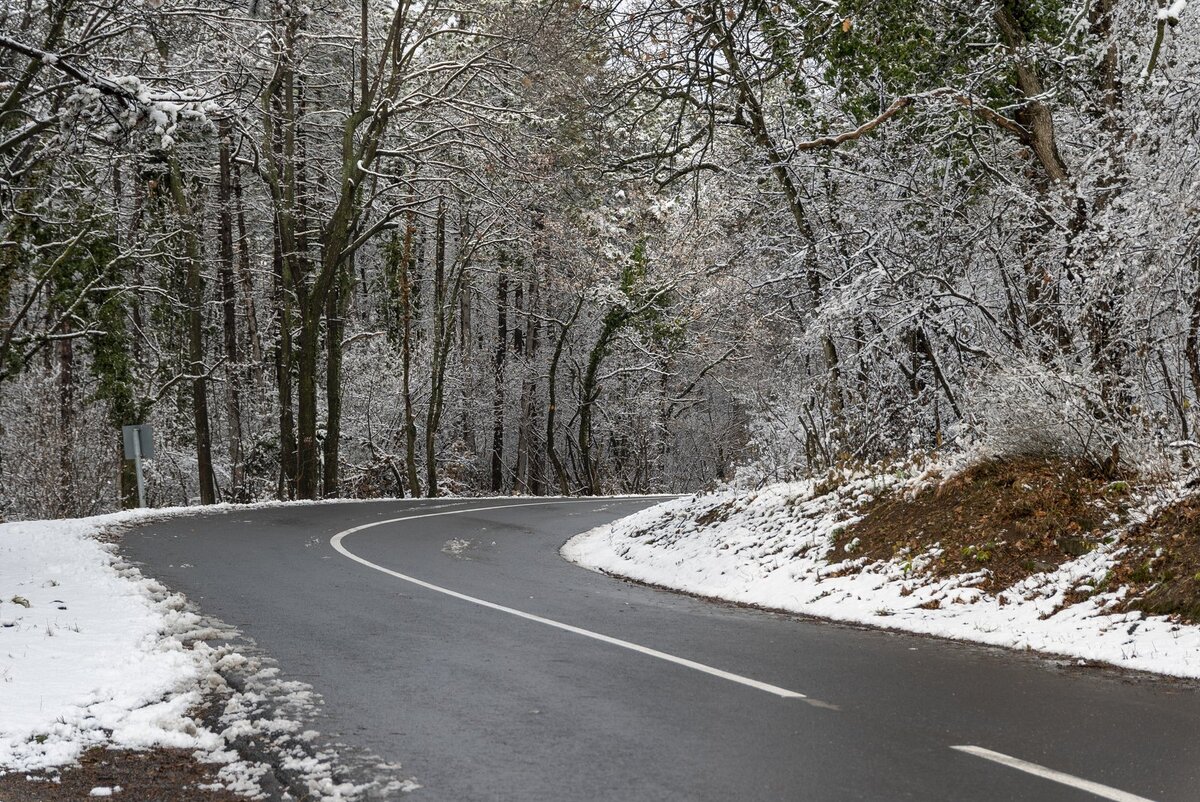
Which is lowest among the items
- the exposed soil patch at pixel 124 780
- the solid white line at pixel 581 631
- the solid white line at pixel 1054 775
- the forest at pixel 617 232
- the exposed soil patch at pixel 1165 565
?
the solid white line at pixel 581 631

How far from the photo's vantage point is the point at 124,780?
17.8 feet

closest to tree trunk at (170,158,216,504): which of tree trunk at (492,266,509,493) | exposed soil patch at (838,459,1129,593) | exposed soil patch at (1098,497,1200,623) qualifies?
tree trunk at (492,266,509,493)

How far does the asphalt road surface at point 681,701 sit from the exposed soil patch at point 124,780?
2.76 ft

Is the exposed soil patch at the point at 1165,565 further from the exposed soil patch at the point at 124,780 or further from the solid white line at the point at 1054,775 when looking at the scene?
the exposed soil patch at the point at 124,780

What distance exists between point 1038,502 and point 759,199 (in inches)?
455

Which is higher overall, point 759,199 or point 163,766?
point 759,199

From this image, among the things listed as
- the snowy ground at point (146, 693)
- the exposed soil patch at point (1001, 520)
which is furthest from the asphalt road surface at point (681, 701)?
the exposed soil patch at point (1001, 520)

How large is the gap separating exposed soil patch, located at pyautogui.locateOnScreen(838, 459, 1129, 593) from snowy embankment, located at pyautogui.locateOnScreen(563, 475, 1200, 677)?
7.4 inches

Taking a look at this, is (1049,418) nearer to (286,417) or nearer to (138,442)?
(138,442)

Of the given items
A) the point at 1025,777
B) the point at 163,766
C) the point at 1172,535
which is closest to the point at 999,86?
the point at 1172,535

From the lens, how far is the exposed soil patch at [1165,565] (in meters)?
8.17

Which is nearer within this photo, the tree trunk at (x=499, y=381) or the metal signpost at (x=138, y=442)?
the metal signpost at (x=138, y=442)

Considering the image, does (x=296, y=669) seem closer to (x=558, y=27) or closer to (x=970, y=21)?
(x=558, y=27)

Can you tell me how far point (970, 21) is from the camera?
1449 cm
